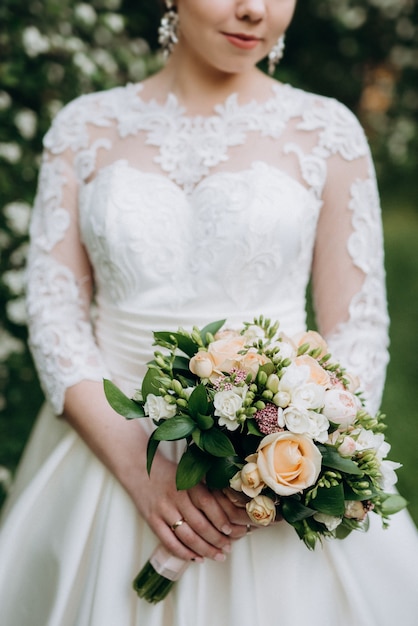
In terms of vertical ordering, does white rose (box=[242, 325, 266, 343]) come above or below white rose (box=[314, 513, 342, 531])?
above

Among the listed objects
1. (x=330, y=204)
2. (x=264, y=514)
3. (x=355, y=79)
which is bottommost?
(x=355, y=79)

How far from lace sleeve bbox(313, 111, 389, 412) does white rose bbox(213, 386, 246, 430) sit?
0.70 m

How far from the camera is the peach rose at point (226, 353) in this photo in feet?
5.29

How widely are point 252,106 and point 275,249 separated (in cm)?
51

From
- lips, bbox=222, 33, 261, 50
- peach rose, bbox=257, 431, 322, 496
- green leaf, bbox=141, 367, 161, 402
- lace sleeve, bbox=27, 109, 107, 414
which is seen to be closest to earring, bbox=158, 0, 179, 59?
lips, bbox=222, 33, 261, 50

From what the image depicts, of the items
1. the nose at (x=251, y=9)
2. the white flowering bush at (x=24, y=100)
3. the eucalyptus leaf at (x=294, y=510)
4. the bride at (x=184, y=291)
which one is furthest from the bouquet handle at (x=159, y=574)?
the white flowering bush at (x=24, y=100)

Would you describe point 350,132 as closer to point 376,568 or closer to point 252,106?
point 252,106

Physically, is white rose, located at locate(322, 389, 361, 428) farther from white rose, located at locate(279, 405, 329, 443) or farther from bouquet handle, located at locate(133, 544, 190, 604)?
bouquet handle, located at locate(133, 544, 190, 604)

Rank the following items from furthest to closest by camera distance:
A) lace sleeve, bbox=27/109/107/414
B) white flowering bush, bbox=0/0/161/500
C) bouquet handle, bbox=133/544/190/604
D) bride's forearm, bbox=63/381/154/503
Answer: white flowering bush, bbox=0/0/161/500 < lace sleeve, bbox=27/109/107/414 < bride's forearm, bbox=63/381/154/503 < bouquet handle, bbox=133/544/190/604

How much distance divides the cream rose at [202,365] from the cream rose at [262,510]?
0.29m

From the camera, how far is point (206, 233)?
7.01 ft

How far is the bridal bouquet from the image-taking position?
154 cm

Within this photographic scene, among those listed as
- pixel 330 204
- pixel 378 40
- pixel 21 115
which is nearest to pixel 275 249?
pixel 330 204

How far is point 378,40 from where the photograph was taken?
8641 millimetres
